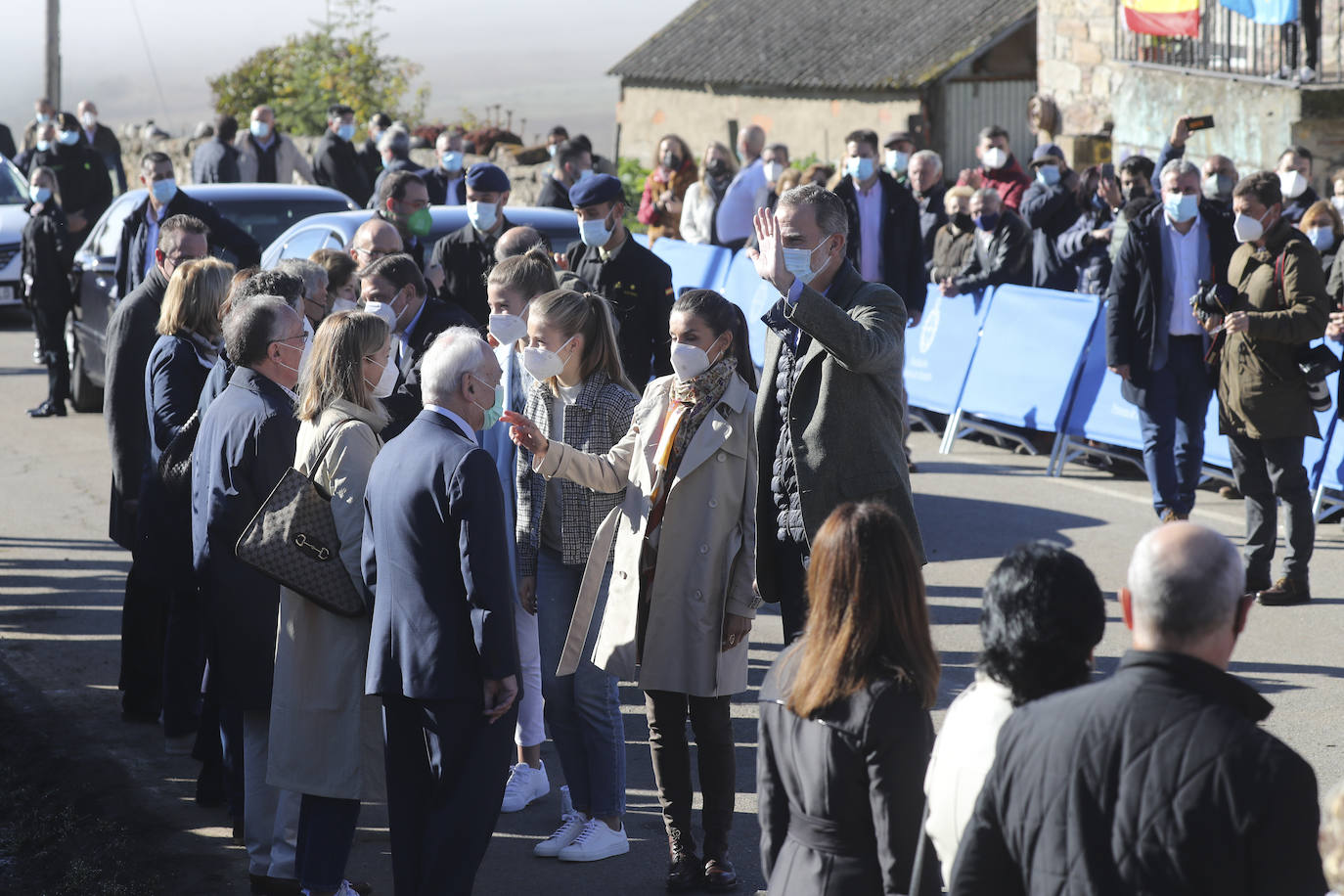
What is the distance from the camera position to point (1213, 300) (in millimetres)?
8109

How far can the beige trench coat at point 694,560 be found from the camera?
489 centimetres

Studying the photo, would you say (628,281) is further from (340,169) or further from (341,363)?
(340,169)

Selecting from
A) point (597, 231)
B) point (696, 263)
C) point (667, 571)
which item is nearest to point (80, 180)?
point (696, 263)

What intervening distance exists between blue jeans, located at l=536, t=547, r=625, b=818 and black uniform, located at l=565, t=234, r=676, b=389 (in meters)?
2.69

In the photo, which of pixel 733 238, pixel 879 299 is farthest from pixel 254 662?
pixel 733 238

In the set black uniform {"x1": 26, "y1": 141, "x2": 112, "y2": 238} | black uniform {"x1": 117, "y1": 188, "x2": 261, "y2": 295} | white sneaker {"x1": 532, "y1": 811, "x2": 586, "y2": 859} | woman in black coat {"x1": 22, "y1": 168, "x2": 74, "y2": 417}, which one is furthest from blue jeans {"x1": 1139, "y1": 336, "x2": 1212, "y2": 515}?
black uniform {"x1": 26, "y1": 141, "x2": 112, "y2": 238}

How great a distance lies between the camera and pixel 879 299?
16.2 feet

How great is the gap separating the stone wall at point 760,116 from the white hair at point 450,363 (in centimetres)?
3048

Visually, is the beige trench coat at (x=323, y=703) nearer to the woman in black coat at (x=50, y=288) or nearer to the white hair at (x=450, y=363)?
the white hair at (x=450, y=363)

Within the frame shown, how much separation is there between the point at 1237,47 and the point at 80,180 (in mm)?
12905

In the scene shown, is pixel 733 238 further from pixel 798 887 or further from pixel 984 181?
pixel 798 887

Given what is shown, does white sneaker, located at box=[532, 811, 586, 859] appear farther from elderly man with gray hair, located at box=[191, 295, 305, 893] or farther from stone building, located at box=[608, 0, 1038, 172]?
stone building, located at box=[608, 0, 1038, 172]

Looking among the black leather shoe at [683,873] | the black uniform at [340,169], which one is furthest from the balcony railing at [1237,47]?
the black leather shoe at [683,873]

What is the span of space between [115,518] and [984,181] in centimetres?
857
